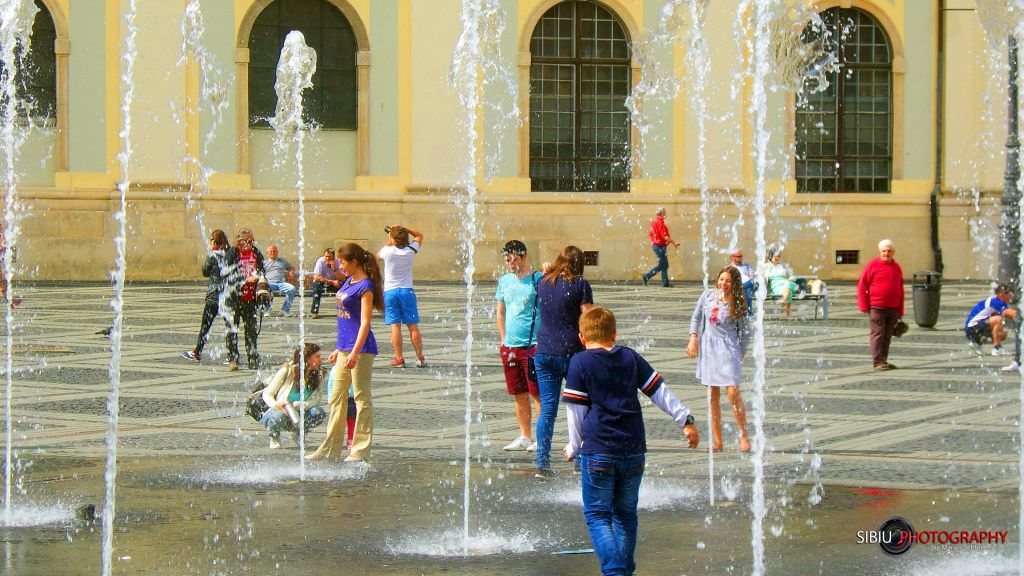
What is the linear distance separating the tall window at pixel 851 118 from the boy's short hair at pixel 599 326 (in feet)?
80.3

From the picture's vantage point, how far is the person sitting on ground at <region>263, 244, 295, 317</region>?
22703mm

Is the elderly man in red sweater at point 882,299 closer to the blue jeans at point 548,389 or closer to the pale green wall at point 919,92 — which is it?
the blue jeans at point 548,389

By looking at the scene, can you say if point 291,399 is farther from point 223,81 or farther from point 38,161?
point 38,161

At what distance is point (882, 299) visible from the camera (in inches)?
646

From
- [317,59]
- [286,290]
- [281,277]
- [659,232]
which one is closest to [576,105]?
[659,232]

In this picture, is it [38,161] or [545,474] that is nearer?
[545,474]

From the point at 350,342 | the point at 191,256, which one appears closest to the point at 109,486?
the point at 350,342

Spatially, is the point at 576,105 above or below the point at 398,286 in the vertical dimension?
above

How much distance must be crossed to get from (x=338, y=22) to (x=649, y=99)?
19.8 feet

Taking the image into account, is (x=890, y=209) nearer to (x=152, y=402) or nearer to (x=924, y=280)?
(x=924, y=280)

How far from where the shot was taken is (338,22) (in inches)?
1151

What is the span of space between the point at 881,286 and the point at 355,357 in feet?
25.5

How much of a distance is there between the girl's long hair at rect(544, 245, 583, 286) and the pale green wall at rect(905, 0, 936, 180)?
21491mm

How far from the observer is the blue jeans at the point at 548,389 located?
32.8 feet
